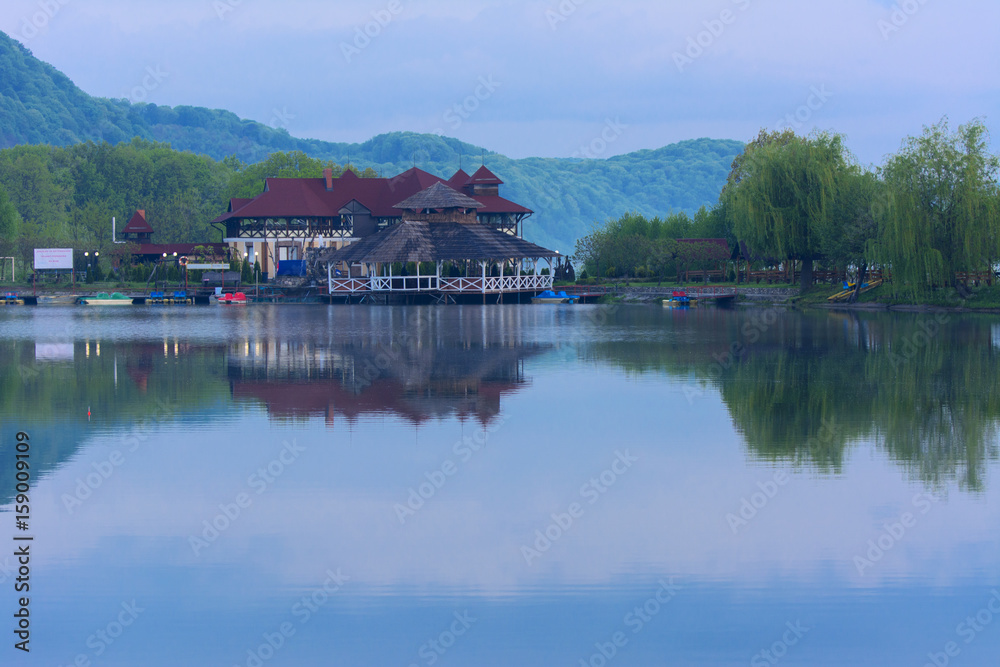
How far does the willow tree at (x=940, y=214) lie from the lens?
48875mm

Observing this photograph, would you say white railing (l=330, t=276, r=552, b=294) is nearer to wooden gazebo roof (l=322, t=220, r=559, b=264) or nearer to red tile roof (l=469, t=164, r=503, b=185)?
wooden gazebo roof (l=322, t=220, r=559, b=264)

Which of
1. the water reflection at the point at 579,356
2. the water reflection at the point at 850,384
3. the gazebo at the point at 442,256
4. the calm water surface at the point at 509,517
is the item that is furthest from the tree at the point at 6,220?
the calm water surface at the point at 509,517

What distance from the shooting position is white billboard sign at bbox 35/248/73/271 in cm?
8281

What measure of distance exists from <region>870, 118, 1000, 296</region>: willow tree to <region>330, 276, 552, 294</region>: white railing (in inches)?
1054

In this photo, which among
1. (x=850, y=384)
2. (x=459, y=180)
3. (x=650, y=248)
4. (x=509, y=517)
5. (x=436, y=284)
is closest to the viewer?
(x=509, y=517)

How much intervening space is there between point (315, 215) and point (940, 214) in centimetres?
4983

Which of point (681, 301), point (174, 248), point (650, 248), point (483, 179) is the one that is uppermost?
point (483, 179)

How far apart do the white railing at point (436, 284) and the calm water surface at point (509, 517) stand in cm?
4420

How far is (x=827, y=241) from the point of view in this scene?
55.5m

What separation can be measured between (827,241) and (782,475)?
4399 centimetres

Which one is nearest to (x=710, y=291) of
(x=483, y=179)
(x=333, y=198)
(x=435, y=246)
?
(x=435, y=246)

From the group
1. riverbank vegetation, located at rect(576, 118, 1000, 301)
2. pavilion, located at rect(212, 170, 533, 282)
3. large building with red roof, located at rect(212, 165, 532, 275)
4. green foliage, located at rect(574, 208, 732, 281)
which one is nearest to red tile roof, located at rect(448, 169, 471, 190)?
large building with red roof, located at rect(212, 165, 532, 275)

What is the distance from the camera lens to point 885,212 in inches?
2051

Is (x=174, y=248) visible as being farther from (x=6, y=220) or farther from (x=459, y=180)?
(x=459, y=180)
